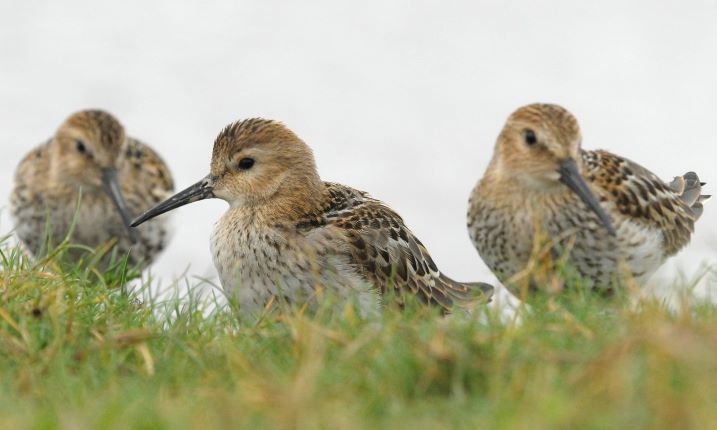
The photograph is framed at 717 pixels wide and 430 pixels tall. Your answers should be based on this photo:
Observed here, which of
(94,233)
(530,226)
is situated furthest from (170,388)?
(94,233)

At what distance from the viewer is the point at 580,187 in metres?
9.43

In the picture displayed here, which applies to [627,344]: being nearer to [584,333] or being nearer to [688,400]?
→ [688,400]

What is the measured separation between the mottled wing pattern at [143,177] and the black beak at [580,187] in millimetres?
5365

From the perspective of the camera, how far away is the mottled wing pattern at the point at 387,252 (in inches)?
340

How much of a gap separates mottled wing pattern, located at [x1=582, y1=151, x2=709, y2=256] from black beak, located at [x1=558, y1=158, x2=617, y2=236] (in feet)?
1.13

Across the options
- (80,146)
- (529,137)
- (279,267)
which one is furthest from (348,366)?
(80,146)

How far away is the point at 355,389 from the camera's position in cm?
557

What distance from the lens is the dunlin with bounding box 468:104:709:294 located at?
373 inches

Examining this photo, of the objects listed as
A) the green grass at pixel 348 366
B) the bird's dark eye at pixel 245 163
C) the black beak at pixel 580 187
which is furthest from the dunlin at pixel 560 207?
the green grass at pixel 348 366

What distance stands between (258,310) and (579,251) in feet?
8.94

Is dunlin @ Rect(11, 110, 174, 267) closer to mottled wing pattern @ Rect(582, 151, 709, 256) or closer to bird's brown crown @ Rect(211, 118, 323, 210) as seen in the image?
bird's brown crown @ Rect(211, 118, 323, 210)

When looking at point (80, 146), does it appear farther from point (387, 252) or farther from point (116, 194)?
point (387, 252)

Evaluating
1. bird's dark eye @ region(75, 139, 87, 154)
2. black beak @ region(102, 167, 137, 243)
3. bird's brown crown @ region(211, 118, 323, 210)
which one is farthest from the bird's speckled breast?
bird's dark eye @ region(75, 139, 87, 154)

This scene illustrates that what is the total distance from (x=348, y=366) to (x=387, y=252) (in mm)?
3047
